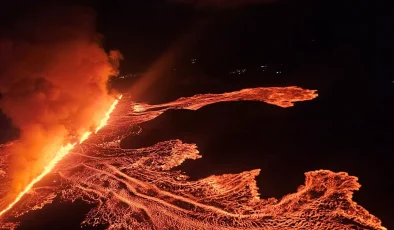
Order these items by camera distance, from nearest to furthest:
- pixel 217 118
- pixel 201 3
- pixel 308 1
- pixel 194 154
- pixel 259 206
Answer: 1. pixel 259 206
2. pixel 194 154
3. pixel 217 118
4. pixel 308 1
5. pixel 201 3

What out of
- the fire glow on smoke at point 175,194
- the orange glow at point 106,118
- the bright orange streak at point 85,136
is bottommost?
the fire glow on smoke at point 175,194

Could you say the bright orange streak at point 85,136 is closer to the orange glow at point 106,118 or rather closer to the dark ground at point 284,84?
the orange glow at point 106,118

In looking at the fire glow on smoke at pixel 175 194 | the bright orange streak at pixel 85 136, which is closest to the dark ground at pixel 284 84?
the fire glow on smoke at pixel 175 194

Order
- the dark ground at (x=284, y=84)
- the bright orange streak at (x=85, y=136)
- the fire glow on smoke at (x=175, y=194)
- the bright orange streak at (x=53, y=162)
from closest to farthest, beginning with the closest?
the fire glow on smoke at (x=175, y=194)
the dark ground at (x=284, y=84)
the bright orange streak at (x=53, y=162)
the bright orange streak at (x=85, y=136)

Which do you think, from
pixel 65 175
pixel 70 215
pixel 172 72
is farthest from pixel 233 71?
pixel 70 215

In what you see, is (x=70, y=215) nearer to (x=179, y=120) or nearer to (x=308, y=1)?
(x=179, y=120)

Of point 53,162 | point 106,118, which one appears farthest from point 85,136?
point 53,162

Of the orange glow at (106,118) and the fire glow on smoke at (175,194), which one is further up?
the orange glow at (106,118)
